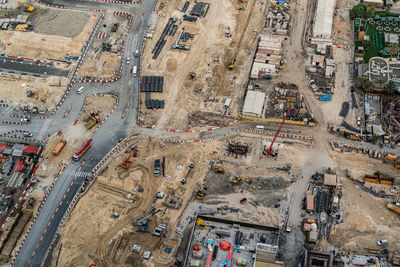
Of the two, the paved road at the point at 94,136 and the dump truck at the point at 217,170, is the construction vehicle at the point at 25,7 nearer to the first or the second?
the paved road at the point at 94,136

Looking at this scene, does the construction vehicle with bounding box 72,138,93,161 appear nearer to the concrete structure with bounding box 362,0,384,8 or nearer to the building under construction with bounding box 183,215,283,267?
the building under construction with bounding box 183,215,283,267

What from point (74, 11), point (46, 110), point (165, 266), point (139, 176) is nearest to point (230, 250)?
point (165, 266)

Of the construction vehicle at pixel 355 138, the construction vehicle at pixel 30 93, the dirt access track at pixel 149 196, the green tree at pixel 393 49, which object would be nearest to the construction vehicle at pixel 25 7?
the construction vehicle at pixel 30 93

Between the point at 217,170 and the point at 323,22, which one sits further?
the point at 323,22

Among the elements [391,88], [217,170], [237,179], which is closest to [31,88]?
[217,170]

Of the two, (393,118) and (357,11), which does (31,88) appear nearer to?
(393,118)

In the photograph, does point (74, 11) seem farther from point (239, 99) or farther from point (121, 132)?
point (239, 99)
